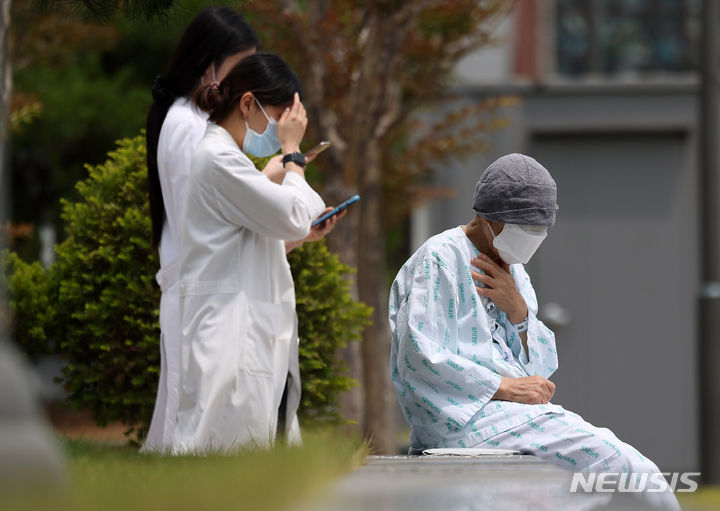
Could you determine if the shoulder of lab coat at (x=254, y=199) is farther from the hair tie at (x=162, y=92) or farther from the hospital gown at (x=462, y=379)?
the hair tie at (x=162, y=92)

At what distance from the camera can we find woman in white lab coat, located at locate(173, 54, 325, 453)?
145 inches

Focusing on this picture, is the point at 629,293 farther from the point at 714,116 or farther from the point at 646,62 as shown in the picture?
the point at 714,116

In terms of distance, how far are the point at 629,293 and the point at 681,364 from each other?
3.53ft

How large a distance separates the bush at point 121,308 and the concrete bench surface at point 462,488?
1.95 m

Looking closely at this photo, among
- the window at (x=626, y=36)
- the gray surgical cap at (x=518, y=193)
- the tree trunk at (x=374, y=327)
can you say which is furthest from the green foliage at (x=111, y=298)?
the window at (x=626, y=36)

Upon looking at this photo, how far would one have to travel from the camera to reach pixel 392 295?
13.0 ft

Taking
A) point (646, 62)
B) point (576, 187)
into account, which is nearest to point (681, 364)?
point (576, 187)

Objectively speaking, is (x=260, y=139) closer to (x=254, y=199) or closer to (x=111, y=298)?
(x=254, y=199)

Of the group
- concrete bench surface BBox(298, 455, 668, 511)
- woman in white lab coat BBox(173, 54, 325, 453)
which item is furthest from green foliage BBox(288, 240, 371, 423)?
concrete bench surface BBox(298, 455, 668, 511)

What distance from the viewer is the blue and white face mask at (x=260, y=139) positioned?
156 inches

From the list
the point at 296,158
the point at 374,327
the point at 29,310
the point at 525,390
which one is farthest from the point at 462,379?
the point at 374,327

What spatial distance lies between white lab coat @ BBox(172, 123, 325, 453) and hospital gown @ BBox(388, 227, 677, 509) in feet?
1.34

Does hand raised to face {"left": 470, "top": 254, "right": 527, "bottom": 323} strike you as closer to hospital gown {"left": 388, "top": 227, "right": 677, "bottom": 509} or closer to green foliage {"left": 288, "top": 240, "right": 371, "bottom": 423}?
hospital gown {"left": 388, "top": 227, "right": 677, "bottom": 509}

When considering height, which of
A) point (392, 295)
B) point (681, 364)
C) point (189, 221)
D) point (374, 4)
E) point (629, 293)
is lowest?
point (681, 364)
